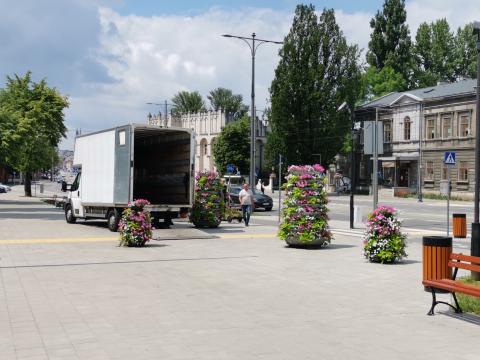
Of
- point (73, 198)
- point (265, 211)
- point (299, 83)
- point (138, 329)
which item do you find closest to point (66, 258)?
point (138, 329)

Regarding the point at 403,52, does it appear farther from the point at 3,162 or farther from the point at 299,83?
the point at 3,162

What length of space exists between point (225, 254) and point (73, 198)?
37.9 ft

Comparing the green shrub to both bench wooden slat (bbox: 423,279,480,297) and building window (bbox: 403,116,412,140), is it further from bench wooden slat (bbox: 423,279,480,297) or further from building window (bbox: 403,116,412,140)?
building window (bbox: 403,116,412,140)

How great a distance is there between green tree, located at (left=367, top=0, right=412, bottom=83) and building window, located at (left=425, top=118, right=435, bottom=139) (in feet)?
61.9

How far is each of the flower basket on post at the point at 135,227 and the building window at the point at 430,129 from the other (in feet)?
160

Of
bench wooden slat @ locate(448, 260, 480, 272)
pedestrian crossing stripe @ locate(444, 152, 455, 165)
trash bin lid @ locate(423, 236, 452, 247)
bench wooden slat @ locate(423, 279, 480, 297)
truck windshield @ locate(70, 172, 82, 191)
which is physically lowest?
bench wooden slat @ locate(423, 279, 480, 297)

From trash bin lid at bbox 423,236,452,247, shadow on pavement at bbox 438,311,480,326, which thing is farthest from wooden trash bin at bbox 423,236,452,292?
shadow on pavement at bbox 438,311,480,326

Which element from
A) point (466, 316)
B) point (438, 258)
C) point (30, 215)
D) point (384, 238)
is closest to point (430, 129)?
point (30, 215)

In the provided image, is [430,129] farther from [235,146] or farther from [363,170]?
[235,146]

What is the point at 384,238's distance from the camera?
13.4 metres

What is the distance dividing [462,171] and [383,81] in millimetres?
23490

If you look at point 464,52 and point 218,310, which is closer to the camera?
point 218,310

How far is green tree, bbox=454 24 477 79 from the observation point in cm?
8369

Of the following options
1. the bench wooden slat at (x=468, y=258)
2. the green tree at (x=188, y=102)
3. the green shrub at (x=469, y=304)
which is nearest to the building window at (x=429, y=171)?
the green shrub at (x=469, y=304)
